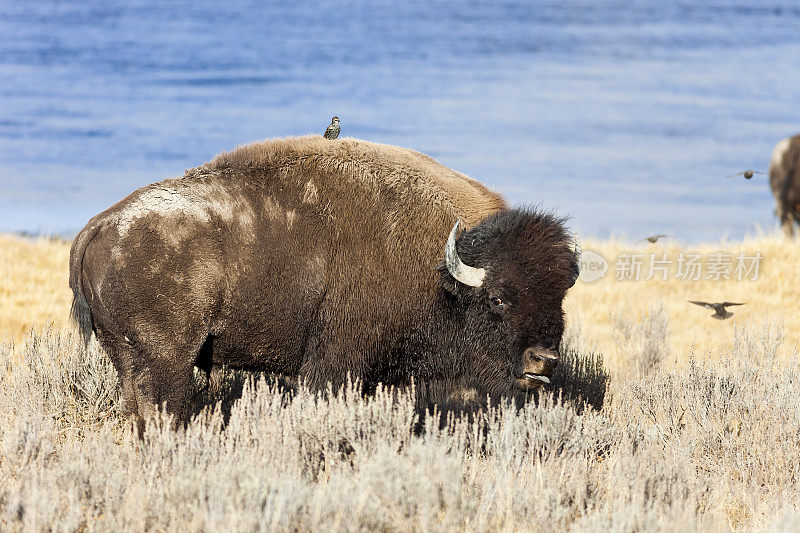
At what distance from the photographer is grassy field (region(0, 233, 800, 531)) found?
142 inches

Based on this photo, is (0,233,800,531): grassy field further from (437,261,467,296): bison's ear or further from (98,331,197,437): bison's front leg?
(437,261,467,296): bison's ear

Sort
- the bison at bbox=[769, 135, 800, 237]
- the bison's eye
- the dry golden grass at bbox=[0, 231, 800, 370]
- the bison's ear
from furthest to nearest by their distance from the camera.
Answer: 1. the bison at bbox=[769, 135, 800, 237]
2. the dry golden grass at bbox=[0, 231, 800, 370]
3. the bison's ear
4. the bison's eye

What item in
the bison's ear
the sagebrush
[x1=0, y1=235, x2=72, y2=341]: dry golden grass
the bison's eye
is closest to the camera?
the sagebrush

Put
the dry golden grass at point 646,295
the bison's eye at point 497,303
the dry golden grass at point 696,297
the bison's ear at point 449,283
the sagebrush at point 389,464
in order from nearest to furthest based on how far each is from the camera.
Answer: the sagebrush at point 389,464, the bison's eye at point 497,303, the bison's ear at point 449,283, the dry golden grass at point 646,295, the dry golden grass at point 696,297

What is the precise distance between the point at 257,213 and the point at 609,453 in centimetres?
293

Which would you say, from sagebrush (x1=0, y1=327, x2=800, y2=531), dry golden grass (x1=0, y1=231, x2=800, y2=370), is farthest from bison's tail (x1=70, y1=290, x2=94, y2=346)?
dry golden grass (x1=0, y1=231, x2=800, y2=370)

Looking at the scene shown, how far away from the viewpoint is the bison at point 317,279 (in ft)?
16.0

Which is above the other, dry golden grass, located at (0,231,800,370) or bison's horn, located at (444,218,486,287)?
bison's horn, located at (444,218,486,287)

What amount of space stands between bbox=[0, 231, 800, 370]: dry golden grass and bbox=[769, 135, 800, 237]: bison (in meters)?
10.9

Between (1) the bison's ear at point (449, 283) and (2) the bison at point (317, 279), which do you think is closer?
(2) the bison at point (317, 279)

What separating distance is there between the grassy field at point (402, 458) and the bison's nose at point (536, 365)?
0.72ft

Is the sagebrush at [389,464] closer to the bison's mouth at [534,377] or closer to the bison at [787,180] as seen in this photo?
the bison's mouth at [534,377]

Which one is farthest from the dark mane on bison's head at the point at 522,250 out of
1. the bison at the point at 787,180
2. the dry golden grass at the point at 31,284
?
the bison at the point at 787,180

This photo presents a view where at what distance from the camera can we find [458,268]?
500 centimetres
